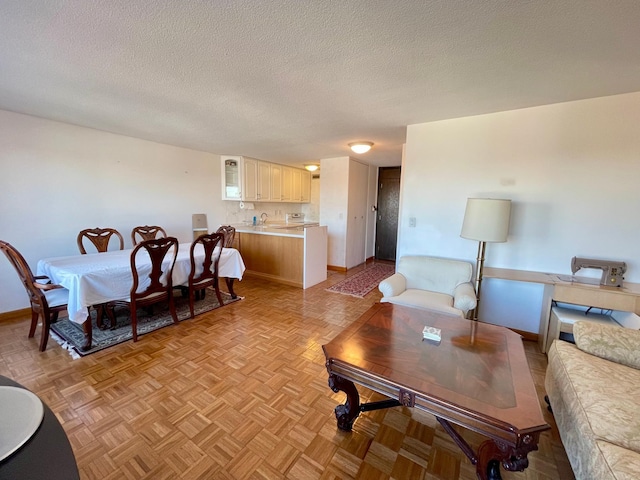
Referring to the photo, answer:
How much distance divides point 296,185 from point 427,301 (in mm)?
4863

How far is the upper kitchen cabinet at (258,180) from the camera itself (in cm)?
525

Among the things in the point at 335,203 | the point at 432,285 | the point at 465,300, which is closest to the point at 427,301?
the point at 465,300

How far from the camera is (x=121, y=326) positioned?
9.50 feet

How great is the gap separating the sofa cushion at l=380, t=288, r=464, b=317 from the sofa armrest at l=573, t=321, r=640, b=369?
0.79 m

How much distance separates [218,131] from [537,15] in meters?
3.29

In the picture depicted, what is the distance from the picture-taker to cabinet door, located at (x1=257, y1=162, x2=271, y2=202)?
5.59 metres

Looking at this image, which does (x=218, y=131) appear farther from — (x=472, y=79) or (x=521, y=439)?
(x=521, y=439)

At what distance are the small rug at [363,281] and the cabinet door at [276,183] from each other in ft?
8.22

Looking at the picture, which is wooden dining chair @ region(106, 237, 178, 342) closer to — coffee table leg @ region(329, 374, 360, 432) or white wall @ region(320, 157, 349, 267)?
coffee table leg @ region(329, 374, 360, 432)

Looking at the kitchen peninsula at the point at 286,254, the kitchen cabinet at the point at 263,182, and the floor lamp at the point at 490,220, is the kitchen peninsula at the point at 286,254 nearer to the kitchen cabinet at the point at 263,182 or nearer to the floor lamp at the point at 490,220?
the kitchen cabinet at the point at 263,182


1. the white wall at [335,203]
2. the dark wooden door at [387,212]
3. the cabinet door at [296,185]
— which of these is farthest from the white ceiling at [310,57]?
the cabinet door at [296,185]

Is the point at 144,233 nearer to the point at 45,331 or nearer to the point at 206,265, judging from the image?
the point at 206,265

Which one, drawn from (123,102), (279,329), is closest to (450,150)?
(279,329)

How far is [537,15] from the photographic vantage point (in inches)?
53.9
